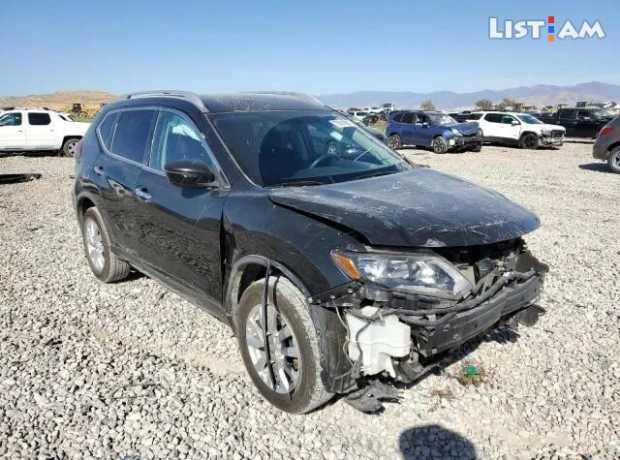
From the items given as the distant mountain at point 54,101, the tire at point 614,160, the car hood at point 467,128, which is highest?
the distant mountain at point 54,101

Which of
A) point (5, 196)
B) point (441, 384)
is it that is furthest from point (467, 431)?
point (5, 196)

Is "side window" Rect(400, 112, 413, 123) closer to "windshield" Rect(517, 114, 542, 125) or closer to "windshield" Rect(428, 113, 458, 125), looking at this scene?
"windshield" Rect(428, 113, 458, 125)

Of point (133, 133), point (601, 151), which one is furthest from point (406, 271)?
point (601, 151)

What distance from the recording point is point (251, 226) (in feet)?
9.27

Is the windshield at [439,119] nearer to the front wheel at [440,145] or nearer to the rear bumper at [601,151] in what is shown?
the front wheel at [440,145]

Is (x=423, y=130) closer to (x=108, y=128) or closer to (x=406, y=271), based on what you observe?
(x=108, y=128)

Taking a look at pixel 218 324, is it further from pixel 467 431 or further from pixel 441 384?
pixel 467 431

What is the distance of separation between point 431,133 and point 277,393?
1762cm

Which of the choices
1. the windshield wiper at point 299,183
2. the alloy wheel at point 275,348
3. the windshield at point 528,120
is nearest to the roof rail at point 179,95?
the windshield wiper at point 299,183

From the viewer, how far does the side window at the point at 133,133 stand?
402cm

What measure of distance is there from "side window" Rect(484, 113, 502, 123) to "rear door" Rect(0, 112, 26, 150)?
61.7ft

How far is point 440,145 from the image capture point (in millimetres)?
18812

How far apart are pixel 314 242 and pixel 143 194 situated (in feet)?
6.19

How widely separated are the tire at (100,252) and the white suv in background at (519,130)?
61.0 feet
